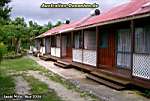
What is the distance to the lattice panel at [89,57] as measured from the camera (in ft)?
70.5

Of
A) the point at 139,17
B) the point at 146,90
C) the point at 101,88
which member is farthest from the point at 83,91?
the point at 139,17

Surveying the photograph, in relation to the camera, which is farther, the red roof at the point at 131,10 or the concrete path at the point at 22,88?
the red roof at the point at 131,10

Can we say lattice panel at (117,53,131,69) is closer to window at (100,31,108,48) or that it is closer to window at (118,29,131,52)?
window at (118,29,131,52)

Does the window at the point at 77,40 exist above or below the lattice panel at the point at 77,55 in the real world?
above

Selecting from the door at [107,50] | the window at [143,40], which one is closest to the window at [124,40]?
the door at [107,50]

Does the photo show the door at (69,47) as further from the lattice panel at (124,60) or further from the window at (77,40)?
the lattice panel at (124,60)

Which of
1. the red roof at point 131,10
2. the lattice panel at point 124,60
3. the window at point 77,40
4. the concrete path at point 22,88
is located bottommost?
the concrete path at point 22,88

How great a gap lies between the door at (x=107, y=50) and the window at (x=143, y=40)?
336 cm

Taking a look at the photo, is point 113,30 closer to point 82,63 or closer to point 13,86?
point 82,63

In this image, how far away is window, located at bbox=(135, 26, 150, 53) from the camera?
56.0ft

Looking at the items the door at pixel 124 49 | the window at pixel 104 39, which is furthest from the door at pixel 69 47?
the door at pixel 124 49

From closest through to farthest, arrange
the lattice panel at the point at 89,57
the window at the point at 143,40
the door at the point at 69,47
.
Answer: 1. the window at the point at 143,40
2. the lattice panel at the point at 89,57
3. the door at the point at 69,47

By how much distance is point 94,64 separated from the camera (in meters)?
21.4

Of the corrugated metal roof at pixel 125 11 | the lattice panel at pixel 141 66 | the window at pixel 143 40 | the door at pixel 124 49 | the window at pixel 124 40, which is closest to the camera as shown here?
the lattice panel at pixel 141 66
